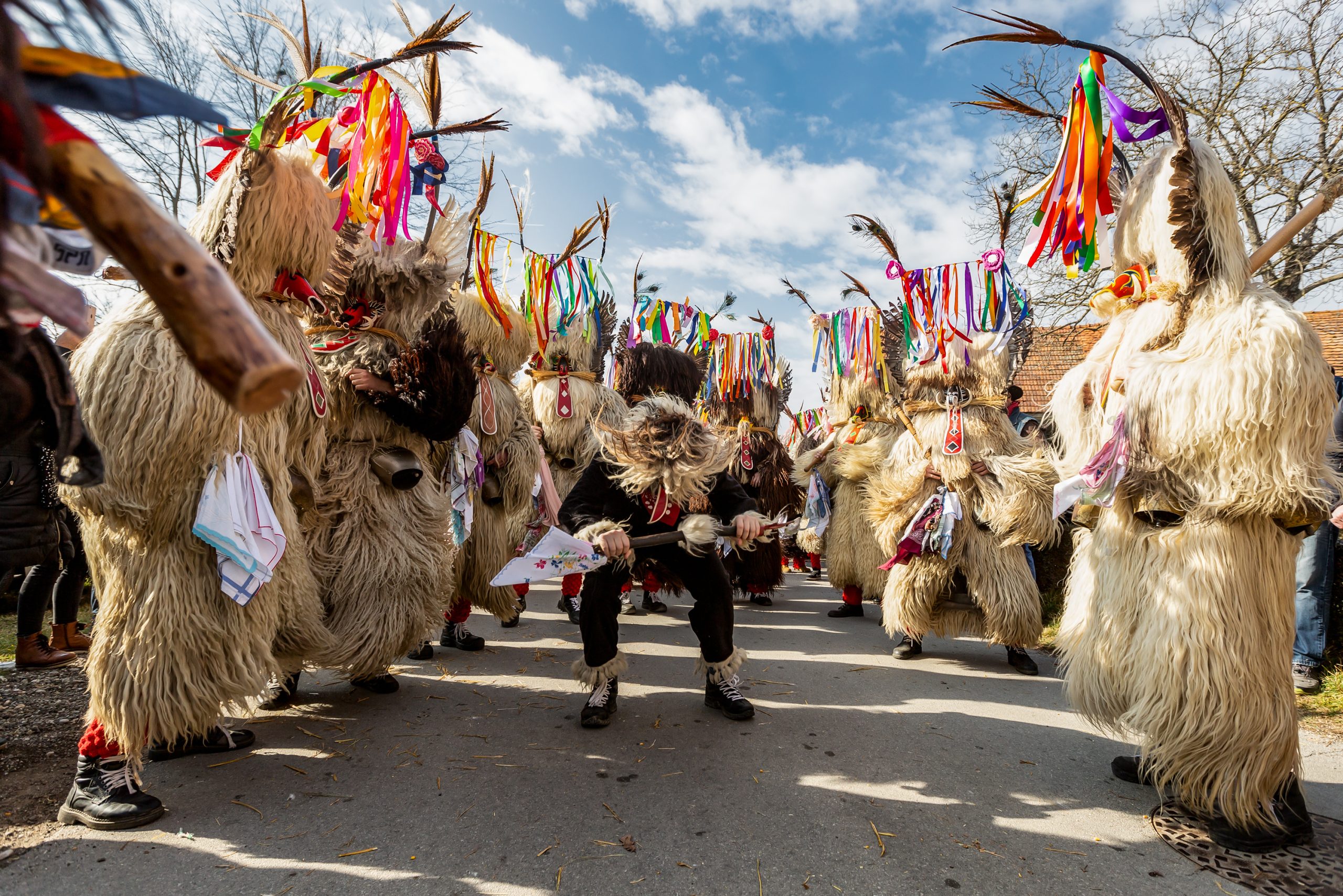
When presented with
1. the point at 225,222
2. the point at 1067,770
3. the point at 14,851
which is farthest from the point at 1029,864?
the point at 225,222

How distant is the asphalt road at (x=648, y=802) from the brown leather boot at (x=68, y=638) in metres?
1.60

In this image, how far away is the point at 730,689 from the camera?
3260 millimetres

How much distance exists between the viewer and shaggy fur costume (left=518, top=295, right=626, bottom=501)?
5.41 meters

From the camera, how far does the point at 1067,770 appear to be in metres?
2.73

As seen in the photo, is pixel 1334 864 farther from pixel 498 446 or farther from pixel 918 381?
pixel 498 446

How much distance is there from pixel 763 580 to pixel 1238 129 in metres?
8.96

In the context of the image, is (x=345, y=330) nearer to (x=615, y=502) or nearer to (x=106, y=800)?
(x=615, y=502)

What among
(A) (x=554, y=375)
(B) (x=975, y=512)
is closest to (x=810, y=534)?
(B) (x=975, y=512)

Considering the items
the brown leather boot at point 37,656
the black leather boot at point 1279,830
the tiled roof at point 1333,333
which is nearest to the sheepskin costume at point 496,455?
the brown leather boot at point 37,656

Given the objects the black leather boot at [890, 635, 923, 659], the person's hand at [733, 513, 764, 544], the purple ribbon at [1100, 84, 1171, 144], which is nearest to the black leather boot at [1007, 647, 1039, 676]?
the black leather boot at [890, 635, 923, 659]

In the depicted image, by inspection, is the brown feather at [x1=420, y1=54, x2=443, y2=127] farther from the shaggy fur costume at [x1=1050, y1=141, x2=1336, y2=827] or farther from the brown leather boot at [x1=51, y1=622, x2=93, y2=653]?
the brown leather boot at [x1=51, y1=622, x2=93, y2=653]

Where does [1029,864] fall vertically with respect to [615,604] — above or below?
below

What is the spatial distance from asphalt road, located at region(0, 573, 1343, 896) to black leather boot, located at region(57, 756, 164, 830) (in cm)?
4

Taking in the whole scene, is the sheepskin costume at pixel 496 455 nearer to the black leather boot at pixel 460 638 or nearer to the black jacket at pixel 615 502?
the black leather boot at pixel 460 638
